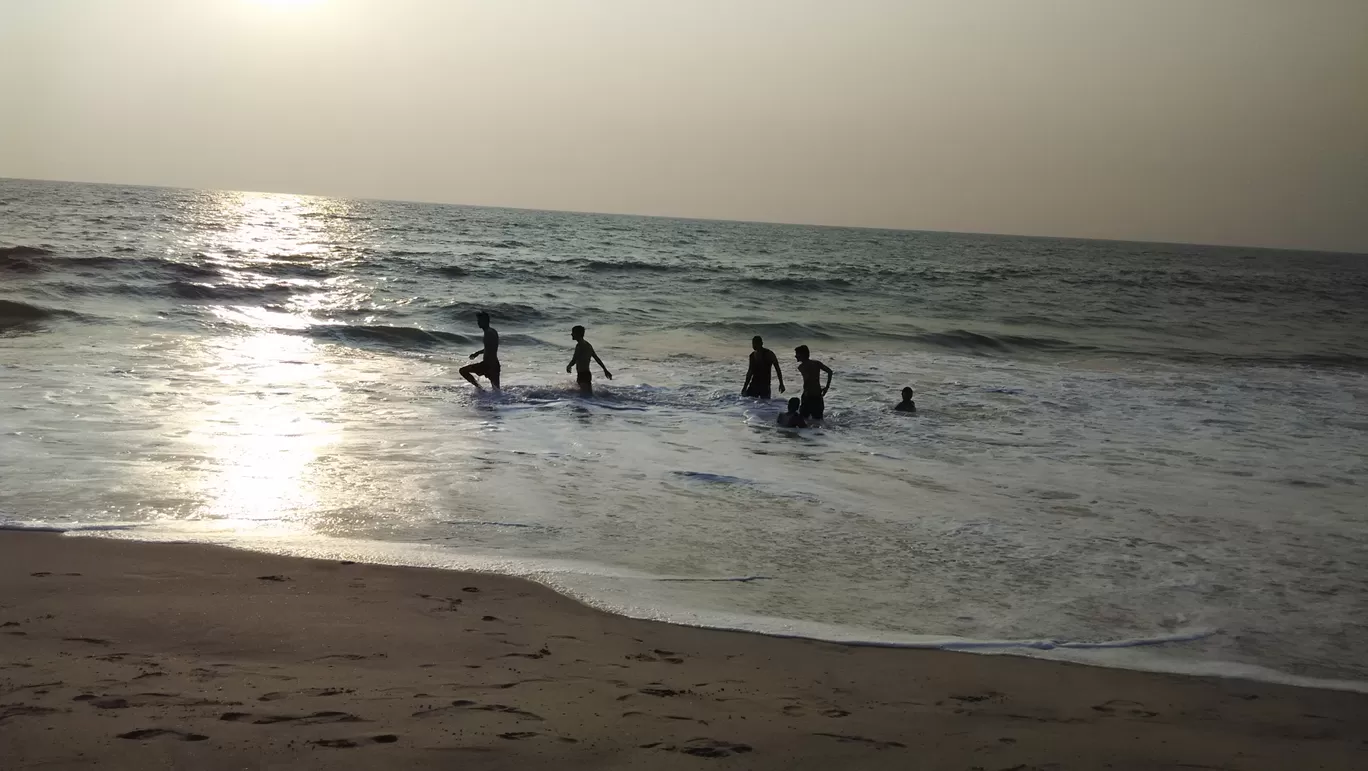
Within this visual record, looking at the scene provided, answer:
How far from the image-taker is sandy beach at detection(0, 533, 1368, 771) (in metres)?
3.88

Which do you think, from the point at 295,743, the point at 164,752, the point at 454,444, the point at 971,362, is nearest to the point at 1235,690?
the point at 295,743

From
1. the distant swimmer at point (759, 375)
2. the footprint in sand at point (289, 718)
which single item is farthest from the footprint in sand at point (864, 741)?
the distant swimmer at point (759, 375)

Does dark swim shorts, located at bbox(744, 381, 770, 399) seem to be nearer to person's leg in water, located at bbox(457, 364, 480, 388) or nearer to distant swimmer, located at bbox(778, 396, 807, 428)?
distant swimmer, located at bbox(778, 396, 807, 428)

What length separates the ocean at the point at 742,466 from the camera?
617 cm

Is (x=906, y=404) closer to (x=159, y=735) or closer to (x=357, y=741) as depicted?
(x=357, y=741)

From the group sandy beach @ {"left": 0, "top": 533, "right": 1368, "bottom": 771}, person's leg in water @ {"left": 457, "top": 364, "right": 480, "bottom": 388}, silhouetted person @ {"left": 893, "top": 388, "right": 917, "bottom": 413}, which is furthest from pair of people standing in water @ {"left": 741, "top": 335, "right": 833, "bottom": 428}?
sandy beach @ {"left": 0, "top": 533, "right": 1368, "bottom": 771}

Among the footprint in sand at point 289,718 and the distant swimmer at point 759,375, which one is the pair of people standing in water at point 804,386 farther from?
the footprint in sand at point 289,718

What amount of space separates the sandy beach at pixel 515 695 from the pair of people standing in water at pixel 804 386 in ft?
25.5

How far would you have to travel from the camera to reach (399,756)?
3766mm

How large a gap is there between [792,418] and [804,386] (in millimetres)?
596

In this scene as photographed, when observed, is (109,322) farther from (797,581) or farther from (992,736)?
(992,736)

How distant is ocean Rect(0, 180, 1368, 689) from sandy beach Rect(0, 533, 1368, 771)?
1.59 feet

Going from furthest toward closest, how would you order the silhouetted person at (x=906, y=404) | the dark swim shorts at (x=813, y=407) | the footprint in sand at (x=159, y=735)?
1. the silhouetted person at (x=906, y=404)
2. the dark swim shorts at (x=813, y=407)
3. the footprint in sand at (x=159, y=735)

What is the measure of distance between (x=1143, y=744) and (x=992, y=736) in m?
0.65
